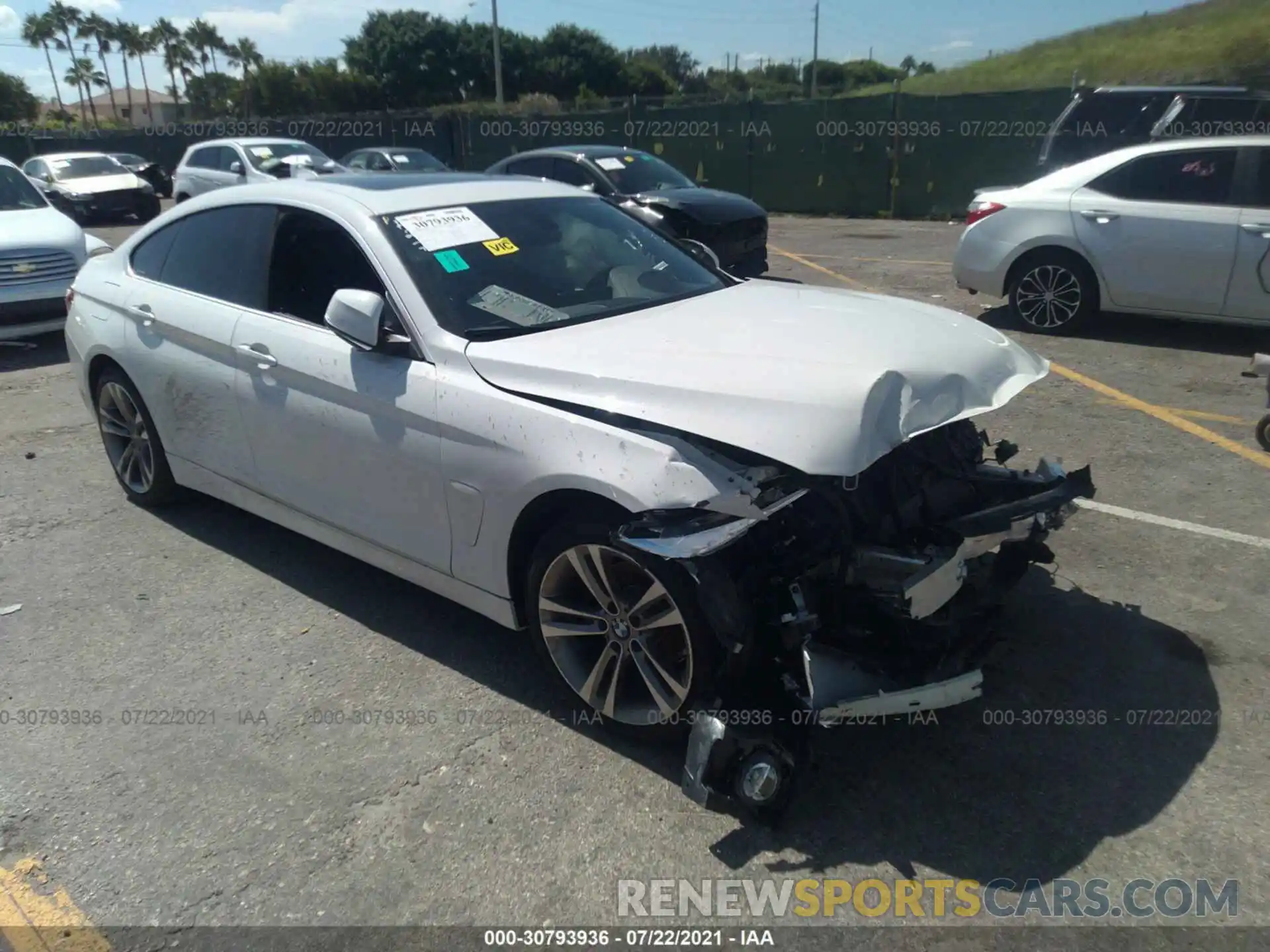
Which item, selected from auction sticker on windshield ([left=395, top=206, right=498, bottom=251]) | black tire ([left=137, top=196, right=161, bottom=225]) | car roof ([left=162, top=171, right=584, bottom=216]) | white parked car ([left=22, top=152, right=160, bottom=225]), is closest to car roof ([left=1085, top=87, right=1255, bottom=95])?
car roof ([left=162, top=171, right=584, bottom=216])

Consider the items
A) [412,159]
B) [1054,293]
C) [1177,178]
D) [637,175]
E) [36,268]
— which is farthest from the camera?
[412,159]

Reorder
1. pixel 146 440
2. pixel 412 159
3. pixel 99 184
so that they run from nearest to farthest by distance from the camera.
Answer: pixel 146 440 → pixel 412 159 → pixel 99 184

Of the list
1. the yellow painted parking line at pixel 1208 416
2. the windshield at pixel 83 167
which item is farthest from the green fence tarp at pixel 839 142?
the yellow painted parking line at pixel 1208 416

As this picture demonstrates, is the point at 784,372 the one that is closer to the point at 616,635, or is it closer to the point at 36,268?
the point at 616,635

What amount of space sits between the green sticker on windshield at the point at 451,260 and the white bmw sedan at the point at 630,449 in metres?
0.01

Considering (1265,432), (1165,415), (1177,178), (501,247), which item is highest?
(501,247)

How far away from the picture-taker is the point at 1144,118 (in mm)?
13180

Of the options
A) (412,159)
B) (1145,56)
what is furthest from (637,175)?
(1145,56)

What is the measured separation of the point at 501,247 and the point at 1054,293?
607 cm

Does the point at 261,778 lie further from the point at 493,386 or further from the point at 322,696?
the point at 493,386

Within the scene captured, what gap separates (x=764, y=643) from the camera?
9.68 ft

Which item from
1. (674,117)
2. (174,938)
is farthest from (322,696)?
(674,117)

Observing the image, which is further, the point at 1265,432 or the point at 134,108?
the point at 134,108

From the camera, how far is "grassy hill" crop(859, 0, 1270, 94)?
28.0m
